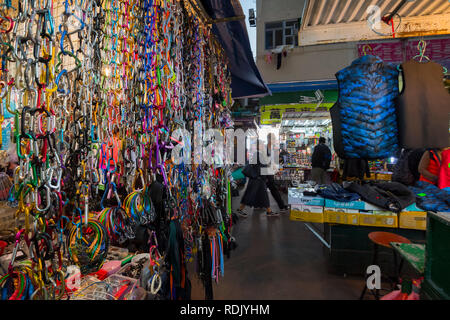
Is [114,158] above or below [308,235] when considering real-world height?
above

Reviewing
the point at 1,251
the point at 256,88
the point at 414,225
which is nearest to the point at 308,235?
the point at 414,225

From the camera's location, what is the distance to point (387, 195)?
244cm

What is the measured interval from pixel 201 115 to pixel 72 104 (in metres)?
1.29

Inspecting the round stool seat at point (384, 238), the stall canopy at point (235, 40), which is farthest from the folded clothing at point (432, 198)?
the stall canopy at point (235, 40)

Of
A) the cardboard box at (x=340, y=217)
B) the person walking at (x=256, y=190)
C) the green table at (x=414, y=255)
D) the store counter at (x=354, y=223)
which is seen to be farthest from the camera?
the person walking at (x=256, y=190)

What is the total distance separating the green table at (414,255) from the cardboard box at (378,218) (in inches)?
38.3

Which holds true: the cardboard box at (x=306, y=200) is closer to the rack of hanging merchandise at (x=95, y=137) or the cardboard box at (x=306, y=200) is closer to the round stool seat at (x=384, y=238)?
the round stool seat at (x=384, y=238)

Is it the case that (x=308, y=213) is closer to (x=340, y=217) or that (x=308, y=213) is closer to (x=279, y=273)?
(x=340, y=217)

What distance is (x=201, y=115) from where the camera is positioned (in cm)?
217

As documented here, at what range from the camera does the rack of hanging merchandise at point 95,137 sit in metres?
0.70

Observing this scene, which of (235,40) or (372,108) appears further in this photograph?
(235,40)

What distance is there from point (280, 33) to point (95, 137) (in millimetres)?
7997

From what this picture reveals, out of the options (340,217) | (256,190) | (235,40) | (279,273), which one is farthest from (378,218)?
(256,190)

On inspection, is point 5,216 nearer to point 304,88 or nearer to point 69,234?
point 69,234
